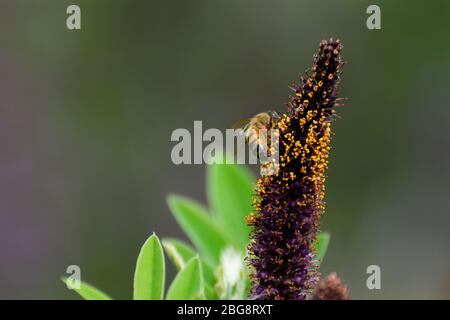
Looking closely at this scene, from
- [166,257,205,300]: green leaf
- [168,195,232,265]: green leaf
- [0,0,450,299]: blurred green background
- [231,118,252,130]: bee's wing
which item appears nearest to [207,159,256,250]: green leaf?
[168,195,232,265]: green leaf

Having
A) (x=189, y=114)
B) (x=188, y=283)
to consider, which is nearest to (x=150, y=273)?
(x=188, y=283)

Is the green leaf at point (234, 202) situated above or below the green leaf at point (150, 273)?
above

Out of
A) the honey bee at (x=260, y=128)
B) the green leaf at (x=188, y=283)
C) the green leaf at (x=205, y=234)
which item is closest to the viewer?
the green leaf at (x=188, y=283)

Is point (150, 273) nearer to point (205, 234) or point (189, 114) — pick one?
point (205, 234)

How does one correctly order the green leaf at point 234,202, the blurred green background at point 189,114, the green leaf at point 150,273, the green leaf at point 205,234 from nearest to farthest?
1. the green leaf at point 150,273
2. the green leaf at point 205,234
3. the green leaf at point 234,202
4. the blurred green background at point 189,114

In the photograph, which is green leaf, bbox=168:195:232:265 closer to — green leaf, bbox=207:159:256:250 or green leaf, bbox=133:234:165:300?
green leaf, bbox=207:159:256:250

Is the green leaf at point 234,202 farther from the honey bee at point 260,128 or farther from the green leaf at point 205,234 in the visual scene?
the honey bee at point 260,128

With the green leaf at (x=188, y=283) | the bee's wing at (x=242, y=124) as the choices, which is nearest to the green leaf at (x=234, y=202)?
→ the bee's wing at (x=242, y=124)
